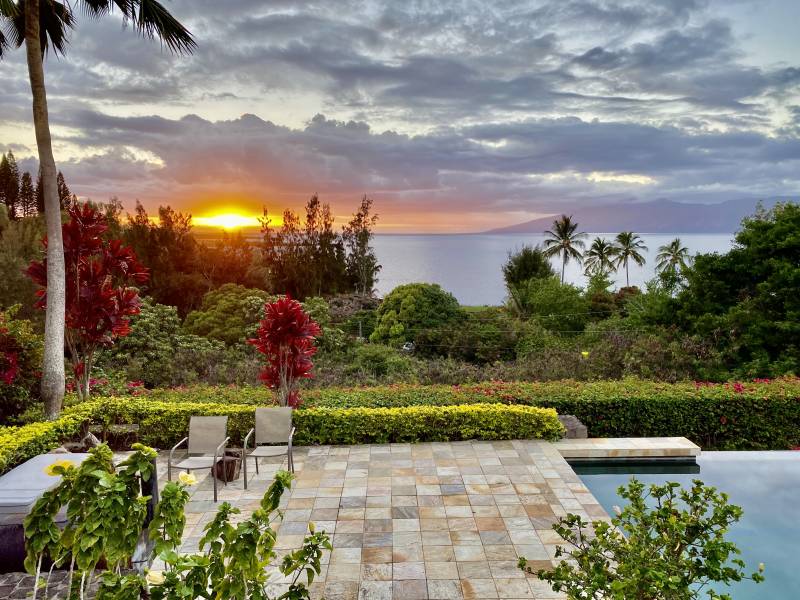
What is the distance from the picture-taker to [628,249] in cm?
5153

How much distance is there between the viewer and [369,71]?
17.7 meters

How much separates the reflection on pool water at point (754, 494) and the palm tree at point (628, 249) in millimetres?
46223

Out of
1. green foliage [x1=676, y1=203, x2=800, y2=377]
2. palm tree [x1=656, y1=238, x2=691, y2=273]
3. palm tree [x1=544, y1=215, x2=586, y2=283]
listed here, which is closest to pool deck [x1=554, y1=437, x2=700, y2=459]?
green foliage [x1=676, y1=203, x2=800, y2=377]

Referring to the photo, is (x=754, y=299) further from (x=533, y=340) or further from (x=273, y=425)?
(x=273, y=425)

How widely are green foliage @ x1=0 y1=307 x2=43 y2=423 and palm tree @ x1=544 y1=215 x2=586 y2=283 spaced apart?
41021 millimetres

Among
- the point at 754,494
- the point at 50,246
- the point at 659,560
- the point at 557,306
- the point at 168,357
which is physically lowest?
the point at 557,306

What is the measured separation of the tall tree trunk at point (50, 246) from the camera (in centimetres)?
739

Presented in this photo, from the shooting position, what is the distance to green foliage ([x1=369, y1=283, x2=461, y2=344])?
20.5 metres

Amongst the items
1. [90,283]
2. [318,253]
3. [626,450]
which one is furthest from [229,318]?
[626,450]

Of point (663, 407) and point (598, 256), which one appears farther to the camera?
point (598, 256)

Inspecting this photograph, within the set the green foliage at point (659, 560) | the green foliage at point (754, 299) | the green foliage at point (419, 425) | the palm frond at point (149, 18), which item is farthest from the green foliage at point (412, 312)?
the green foliage at point (659, 560)

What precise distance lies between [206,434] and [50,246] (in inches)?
132

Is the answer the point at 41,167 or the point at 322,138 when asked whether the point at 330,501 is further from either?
the point at 322,138

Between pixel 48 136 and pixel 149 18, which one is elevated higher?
pixel 149 18
